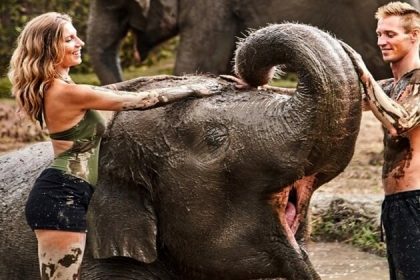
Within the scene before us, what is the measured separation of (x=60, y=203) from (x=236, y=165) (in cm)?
62

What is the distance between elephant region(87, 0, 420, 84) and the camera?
1066 centimetres

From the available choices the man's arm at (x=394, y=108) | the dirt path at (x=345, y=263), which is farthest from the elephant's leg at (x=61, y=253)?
the dirt path at (x=345, y=263)

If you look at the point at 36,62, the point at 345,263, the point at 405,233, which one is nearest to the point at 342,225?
the point at 345,263

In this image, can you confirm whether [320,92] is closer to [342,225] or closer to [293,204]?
[293,204]

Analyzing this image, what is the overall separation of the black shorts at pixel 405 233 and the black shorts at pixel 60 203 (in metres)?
1.24

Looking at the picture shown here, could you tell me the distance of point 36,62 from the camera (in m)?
3.96

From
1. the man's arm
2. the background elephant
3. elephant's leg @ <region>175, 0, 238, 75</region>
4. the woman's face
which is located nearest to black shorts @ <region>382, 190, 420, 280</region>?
the man's arm

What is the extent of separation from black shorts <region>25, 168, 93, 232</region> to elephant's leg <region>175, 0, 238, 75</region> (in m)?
7.03

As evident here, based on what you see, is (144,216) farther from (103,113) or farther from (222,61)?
(222,61)

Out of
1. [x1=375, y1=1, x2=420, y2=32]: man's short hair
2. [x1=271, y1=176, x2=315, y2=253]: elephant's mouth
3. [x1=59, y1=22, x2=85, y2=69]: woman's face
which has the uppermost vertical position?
[x1=375, y1=1, x2=420, y2=32]: man's short hair

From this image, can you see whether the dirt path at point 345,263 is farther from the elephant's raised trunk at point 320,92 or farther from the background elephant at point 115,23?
the background elephant at point 115,23

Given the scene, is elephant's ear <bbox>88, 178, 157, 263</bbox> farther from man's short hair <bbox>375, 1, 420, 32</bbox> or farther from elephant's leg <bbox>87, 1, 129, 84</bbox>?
elephant's leg <bbox>87, 1, 129, 84</bbox>

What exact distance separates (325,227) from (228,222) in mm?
4046

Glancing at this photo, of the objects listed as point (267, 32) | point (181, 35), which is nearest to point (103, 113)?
point (267, 32)
